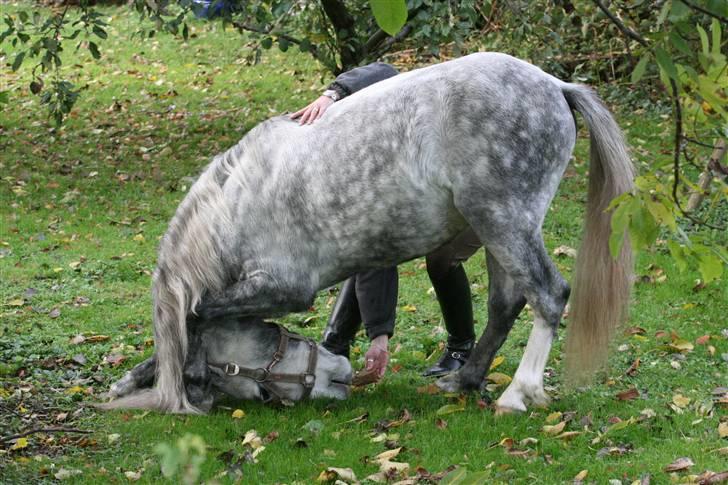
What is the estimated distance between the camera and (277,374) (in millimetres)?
4781

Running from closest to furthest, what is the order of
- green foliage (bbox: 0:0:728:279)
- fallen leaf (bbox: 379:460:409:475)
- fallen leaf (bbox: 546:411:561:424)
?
green foliage (bbox: 0:0:728:279), fallen leaf (bbox: 379:460:409:475), fallen leaf (bbox: 546:411:561:424)

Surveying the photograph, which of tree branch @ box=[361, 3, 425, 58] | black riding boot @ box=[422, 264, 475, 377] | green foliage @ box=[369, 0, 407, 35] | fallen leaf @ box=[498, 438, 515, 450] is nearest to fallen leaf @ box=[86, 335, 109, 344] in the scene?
black riding boot @ box=[422, 264, 475, 377]

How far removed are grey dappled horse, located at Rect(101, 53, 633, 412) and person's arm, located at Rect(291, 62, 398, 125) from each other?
0.08 meters

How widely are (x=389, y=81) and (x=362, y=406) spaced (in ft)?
5.12

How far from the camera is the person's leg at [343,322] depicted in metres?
5.55

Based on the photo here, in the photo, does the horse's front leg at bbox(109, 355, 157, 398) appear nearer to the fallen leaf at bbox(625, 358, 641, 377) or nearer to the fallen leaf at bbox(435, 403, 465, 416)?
the fallen leaf at bbox(435, 403, 465, 416)

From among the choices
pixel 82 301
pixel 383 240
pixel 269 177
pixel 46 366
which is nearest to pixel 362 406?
pixel 383 240

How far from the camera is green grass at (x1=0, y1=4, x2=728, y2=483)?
4.09 metres

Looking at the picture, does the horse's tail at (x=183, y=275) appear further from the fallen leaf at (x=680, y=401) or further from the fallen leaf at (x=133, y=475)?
the fallen leaf at (x=680, y=401)

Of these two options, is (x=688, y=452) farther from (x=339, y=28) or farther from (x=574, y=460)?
(x=339, y=28)

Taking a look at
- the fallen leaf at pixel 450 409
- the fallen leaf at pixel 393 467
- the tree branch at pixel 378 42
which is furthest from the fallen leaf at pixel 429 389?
the tree branch at pixel 378 42

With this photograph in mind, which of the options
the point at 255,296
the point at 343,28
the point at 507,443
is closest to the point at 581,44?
Answer: the point at 343,28

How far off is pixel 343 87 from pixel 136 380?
1.80 metres

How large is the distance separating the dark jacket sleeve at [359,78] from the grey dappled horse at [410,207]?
0.39 m
